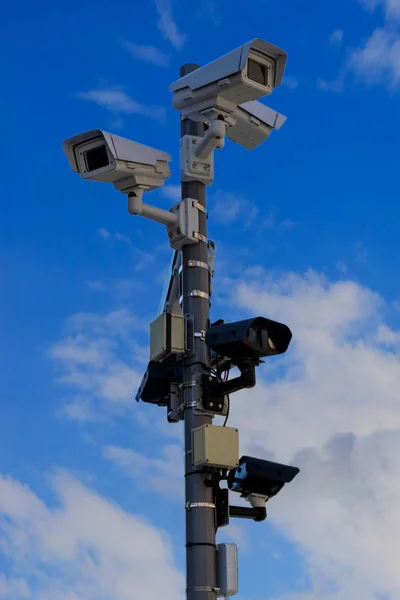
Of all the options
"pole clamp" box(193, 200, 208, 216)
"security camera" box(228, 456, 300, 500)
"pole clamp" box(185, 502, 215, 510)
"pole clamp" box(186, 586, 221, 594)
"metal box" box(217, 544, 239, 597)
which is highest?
"pole clamp" box(193, 200, 208, 216)

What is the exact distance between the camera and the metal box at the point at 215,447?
33.5ft

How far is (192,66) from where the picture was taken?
12.3 meters

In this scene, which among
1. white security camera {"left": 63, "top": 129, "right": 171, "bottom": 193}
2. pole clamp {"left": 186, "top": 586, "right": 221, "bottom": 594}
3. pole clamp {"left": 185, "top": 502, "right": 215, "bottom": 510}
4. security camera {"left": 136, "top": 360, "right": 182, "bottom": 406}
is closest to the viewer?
pole clamp {"left": 186, "top": 586, "right": 221, "bottom": 594}

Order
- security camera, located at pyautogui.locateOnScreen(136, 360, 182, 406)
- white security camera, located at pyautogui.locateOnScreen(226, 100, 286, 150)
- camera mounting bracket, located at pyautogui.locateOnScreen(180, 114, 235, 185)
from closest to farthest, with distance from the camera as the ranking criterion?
security camera, located at pyautogui.locateOnScreen(136, 360, 182, 406)
camera mounting bracket, located at pyautogui.locateOnScreen(180, 114, 235, 185)
white security camera, located at pyautogui.locateOnScreen(226, 100, 286, 150)

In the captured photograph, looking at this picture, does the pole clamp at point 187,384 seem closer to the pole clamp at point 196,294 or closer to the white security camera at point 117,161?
the pole clamp at point 196,294

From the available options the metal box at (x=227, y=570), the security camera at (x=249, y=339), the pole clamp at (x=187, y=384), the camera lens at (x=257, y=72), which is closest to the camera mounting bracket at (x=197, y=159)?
the camera lens at (x=257, y=72)

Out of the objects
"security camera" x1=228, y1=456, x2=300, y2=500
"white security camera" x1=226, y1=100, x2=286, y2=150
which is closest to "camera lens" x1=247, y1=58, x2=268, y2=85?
"white security camera" x1=226, y1=100, x2=286, y2=150

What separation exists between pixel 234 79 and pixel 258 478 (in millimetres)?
4182

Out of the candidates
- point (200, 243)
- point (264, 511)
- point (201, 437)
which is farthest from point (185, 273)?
point (264, 511)

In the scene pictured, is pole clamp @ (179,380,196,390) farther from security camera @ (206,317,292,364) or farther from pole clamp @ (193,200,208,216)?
pole clamp @ (193,200,208,216)

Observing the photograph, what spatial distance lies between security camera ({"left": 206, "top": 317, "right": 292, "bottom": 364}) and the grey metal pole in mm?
602

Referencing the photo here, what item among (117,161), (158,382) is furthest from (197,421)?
(117,161)

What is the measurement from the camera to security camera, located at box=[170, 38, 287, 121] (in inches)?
417

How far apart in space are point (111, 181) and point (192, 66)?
217 centimetres
